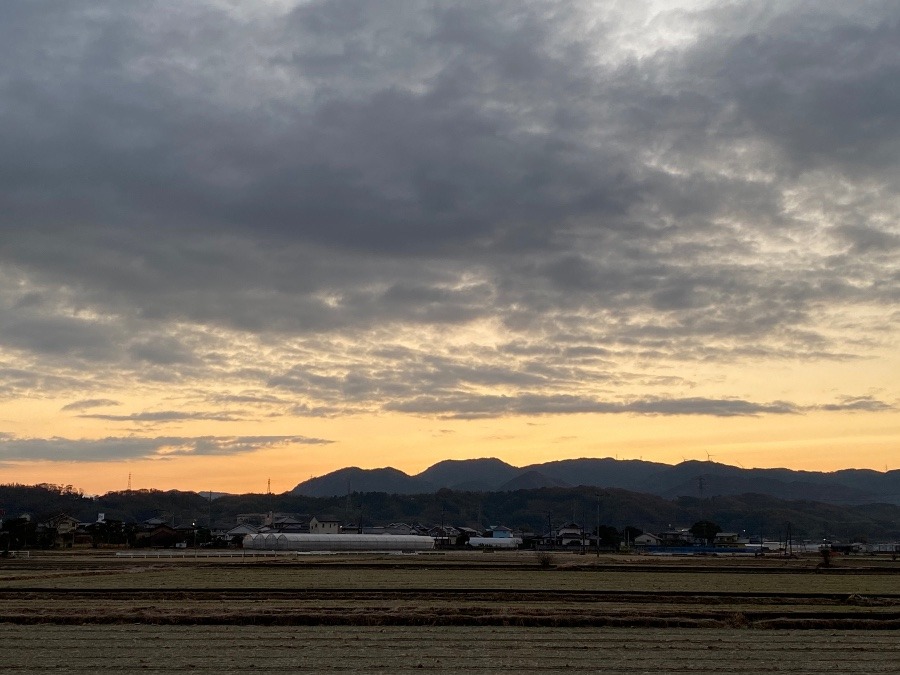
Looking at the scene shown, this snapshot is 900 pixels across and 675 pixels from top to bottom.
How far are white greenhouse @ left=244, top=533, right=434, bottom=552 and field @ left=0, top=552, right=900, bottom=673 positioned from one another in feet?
268

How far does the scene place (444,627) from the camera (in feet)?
95.7

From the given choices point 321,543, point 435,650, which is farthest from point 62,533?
point 435,650

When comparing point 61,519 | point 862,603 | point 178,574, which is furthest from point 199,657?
point 61,519

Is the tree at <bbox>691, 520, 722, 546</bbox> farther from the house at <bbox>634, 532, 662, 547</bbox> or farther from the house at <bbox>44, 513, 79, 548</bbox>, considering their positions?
the house at <bbox>44, 513, 79, 548</bbox>

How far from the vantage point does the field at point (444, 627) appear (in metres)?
23.0

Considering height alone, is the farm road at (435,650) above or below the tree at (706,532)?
above

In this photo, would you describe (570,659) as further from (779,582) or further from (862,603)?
(779,582)

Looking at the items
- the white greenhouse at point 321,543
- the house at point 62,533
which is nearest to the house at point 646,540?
the white greenhouse at point 321,543

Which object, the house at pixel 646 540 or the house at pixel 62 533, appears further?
the house at pixel 646 540

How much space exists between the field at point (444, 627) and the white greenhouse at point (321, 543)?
81.8m

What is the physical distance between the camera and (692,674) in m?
21.5

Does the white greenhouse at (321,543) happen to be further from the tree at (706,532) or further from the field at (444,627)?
the field at (444,627)

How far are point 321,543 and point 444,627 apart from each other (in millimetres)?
105303

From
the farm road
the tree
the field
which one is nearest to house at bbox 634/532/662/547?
the tree
